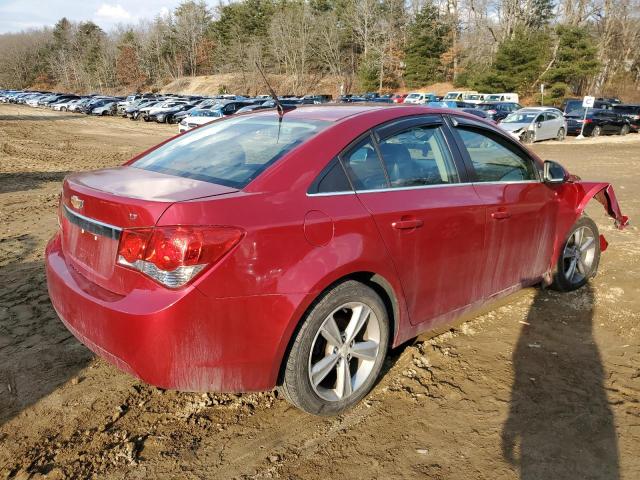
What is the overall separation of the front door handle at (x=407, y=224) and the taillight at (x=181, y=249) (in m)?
0.94

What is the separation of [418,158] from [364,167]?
1.56 ft

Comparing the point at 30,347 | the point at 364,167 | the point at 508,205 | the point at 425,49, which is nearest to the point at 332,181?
the point at 364,167

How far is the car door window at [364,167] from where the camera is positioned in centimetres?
273

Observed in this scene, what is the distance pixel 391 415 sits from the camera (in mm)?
2822

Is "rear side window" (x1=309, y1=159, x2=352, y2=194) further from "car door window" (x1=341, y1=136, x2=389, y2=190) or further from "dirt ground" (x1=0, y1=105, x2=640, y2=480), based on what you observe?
"dirt ground" (x1=0, y1=105, x2=640, y2=480)

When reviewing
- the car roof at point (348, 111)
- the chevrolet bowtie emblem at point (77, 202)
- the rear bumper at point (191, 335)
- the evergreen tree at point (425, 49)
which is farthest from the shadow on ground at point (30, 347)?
the evergreen tree at point (425, 49)

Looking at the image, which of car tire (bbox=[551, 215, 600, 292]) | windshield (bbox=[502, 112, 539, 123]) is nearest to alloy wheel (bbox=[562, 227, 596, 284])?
car tire (bbox=[551, 215, 600, 292])

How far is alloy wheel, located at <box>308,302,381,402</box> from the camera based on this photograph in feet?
8.66

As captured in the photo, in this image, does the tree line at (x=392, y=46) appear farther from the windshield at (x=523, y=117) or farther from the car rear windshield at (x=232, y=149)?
the car rear windshield at (x=232, y=149)

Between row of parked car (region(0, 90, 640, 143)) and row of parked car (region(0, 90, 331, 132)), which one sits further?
row of parked car (region(0, 90, 331, 132))

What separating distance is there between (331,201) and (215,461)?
4.55ft

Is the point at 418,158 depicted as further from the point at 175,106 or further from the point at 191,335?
the point at 175,106

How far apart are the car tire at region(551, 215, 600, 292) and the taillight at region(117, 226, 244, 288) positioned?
3.20 metres

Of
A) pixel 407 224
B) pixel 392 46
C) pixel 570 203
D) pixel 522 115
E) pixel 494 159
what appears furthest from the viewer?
pixel 392 46
